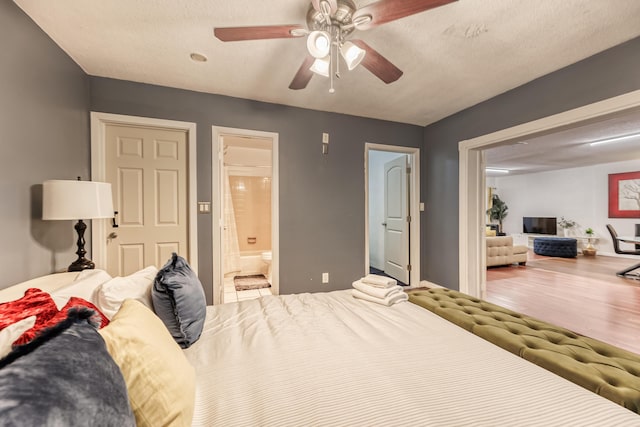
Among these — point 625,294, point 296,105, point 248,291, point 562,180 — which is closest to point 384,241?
point 248,291

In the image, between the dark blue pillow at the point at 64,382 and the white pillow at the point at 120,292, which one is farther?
the white pillow at the point at 120,292

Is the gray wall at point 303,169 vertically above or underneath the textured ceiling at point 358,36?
underneath

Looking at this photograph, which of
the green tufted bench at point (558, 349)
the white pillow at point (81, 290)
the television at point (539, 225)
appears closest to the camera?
the green tufted bench at point (558, 349)

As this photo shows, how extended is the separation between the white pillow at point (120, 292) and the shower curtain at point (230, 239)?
3403 mm

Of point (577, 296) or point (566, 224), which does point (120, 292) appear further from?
point (566, 224)

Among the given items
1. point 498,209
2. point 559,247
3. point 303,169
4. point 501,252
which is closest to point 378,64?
point 303,169

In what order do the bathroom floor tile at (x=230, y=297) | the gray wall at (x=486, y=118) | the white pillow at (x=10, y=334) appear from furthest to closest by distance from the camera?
the bathroom floor tile at (x=230, y=297)
the gray wall at (x=486, y=118)
the white pillow at (x=10, y=334)

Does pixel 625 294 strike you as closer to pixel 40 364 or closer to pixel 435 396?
pixel 435 396

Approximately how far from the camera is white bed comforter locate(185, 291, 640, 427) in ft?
2.67

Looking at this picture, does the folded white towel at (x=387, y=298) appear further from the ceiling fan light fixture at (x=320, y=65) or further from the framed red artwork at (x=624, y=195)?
the framed red artwork at (x=624, y=195)

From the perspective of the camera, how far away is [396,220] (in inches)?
165

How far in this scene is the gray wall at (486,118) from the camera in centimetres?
206

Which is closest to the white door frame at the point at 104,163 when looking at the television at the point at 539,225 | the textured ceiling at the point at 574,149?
the textured ceiling at the point at 574,149

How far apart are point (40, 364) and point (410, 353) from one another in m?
1.19
